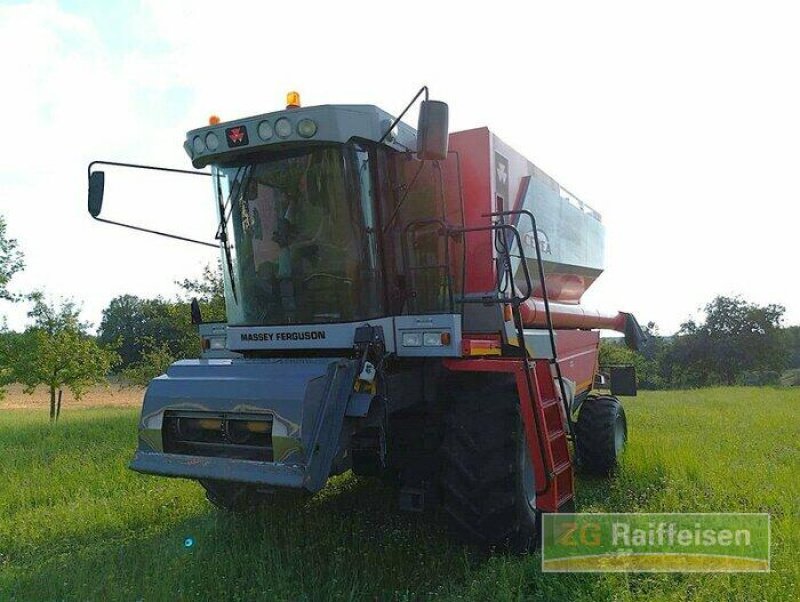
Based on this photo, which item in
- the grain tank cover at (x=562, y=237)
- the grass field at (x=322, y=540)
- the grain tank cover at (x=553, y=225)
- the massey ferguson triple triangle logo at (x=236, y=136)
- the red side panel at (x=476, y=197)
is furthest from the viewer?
the grain tank cover at (x=562, y=237)

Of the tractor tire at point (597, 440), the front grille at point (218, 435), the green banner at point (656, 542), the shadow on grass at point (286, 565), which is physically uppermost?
the front grille at point (218, 435)

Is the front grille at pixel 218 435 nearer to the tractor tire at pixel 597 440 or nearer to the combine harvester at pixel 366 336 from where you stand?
the combine harvester at pixel 366 336

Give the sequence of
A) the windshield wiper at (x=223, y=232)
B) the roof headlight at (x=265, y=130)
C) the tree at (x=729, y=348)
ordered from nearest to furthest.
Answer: the roof headlight at (x=265, y=130) < the windshield wiper at (x=223, y=232) < the tree at (x=729, y=348)

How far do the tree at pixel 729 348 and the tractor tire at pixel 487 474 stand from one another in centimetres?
4492

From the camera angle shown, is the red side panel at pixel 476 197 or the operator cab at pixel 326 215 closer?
the operator cab at pixel 326 215

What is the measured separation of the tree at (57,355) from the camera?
51.5 feet

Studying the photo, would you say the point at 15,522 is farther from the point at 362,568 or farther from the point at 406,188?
the point at 406,188

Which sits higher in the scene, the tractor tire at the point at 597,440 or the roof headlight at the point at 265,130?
the roof headlight at the point at 265,130

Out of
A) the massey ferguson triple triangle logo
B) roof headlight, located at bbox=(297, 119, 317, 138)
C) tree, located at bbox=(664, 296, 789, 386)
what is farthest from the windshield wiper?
tree, located at bbox=(664, 296, 789, 386)

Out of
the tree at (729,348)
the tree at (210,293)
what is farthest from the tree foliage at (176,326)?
the tree at (729,348)

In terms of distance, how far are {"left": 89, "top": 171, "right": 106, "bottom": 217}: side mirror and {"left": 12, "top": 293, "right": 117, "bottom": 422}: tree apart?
43.0 ft

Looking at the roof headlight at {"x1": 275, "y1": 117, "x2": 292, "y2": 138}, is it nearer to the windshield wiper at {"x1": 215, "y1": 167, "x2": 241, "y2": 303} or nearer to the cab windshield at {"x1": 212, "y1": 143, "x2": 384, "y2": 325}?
the cab windshield at {"x1": 212, "y1": 143, "x2": 384, "y2": 325}

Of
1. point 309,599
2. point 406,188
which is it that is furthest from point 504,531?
point 406,188

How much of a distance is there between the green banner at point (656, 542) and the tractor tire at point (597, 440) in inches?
65.7
